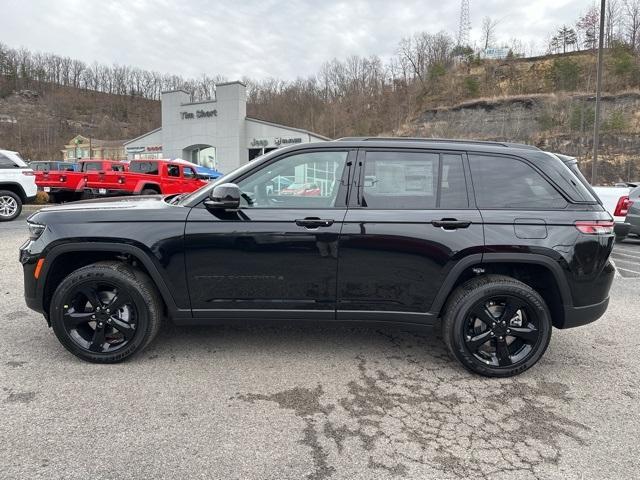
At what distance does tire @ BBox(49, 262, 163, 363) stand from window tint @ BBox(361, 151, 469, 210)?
1869 mm

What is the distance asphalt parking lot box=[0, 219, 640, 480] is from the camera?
7.39 ft

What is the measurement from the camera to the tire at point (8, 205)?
1116 centimetres

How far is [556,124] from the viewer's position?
43625 mm

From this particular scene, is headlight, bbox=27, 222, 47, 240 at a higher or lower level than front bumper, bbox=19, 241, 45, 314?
higher

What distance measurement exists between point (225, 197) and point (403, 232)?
1.33m

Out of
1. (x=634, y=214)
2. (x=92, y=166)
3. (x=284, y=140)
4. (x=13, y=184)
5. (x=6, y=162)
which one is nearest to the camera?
(x=634, y=214)

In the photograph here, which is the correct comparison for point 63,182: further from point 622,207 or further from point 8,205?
point 622,207

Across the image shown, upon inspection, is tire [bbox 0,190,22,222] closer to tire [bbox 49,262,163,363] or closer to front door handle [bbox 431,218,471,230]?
tire [bbox 49,262,163,363]

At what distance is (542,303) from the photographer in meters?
3.21

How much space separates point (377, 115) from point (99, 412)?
63.2 metres

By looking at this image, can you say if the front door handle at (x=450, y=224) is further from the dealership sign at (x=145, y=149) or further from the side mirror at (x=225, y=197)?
the dealership sign at (x=145, y=149)

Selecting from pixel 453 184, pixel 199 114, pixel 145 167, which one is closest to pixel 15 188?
pixel 145 167

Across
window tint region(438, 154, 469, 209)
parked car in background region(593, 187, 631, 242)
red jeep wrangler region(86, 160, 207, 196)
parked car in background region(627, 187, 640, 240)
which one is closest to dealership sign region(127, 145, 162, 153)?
red jeep wrangler region(86, 160, 207, 196)

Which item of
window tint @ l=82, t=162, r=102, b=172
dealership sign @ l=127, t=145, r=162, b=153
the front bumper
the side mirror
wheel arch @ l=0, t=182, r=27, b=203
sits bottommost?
the front bumper
